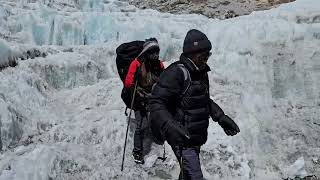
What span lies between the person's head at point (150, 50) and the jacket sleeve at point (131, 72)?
0.15m

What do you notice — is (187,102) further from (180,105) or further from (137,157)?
(137,157)

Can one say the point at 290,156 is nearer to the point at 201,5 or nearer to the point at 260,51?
the point at 260,51

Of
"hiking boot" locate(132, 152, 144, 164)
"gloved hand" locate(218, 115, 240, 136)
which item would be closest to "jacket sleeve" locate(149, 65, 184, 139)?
"gloved hand" locate(218, 115, 240, 136)

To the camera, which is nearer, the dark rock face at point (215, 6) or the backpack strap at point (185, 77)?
the backpack strap at point (185, 77)

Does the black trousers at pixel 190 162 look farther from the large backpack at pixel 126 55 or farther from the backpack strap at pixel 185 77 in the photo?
the large backpack at pixel 126 55

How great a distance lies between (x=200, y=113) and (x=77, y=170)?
3.20m

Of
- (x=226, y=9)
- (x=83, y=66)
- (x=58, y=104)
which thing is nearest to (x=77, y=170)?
(x=58, y=104)

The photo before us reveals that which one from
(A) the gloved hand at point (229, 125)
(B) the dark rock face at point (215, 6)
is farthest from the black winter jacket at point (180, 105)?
(B) the dark rock face at point (215, 6)

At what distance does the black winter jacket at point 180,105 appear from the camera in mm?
4000

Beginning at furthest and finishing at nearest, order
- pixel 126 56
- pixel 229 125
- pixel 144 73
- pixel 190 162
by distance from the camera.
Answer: pixel 126 56 → pixel 144 73 → pixel 229 125 → pixel 190 162

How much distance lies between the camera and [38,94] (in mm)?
9750

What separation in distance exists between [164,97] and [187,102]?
246 mm

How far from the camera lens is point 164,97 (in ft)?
13.5

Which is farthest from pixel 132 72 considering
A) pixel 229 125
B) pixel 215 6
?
pixel 215 6
